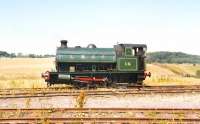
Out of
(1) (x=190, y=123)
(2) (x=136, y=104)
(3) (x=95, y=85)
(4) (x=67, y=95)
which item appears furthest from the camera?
(3) (x=95, y=85)

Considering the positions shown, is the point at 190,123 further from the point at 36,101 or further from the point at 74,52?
the point at 74,52

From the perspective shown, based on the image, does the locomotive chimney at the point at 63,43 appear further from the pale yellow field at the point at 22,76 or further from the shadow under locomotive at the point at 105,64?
the pale yellow field at the point at 22,76

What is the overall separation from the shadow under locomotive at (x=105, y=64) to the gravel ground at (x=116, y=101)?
5320 mm

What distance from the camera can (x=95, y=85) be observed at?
27.8 metres

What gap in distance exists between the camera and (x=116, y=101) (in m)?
20.7

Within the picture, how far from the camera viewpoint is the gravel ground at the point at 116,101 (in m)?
19.1

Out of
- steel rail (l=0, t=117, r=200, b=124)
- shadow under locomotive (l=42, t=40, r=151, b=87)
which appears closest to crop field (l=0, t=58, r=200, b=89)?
shadow under locomotive (l=42, t=40, r=151, b=87)

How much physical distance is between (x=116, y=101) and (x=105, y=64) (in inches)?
327

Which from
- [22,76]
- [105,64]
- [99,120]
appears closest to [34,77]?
[22,76]

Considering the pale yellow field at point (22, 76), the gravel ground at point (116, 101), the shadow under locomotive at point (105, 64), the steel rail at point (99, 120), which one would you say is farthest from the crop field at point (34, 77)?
the steel rail at point (99, 120)

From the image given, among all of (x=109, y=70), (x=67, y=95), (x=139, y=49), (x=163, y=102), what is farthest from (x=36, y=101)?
(x=139, y=49)

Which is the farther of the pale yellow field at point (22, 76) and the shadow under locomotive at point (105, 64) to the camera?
the pale yellow field at point (22, 76)

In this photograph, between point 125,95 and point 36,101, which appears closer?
point 36,101

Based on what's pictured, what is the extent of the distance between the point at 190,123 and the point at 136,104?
6.60 m
